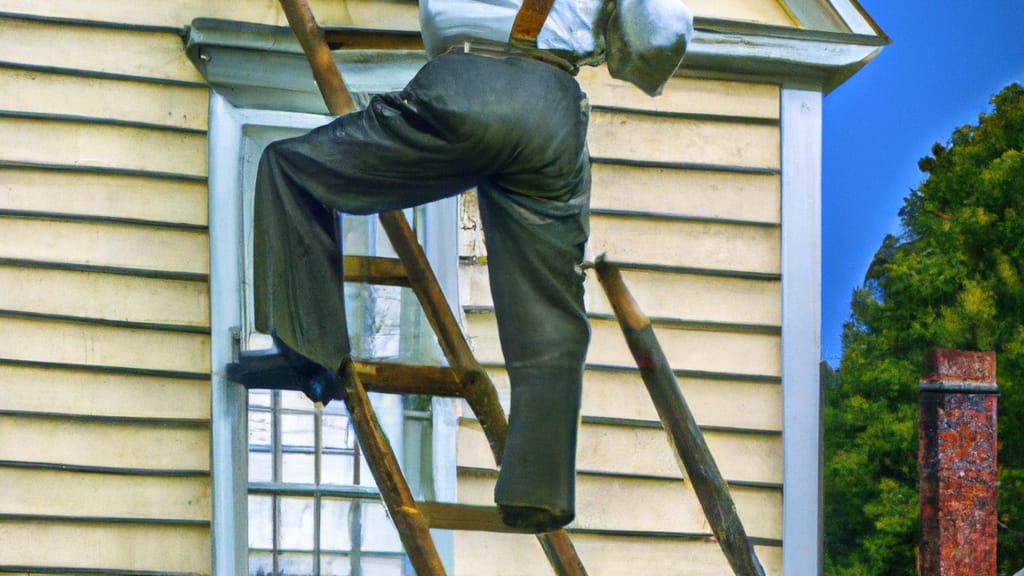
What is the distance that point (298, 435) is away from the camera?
469 centimetres

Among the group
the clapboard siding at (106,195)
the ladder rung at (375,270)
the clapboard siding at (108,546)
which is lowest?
the clapboard siding at (108,546)

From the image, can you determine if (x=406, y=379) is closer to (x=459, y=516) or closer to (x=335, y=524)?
(x=459, y=516)

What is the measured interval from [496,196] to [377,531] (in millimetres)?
1715

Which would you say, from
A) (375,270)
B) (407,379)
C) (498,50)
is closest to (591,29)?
(498,50)

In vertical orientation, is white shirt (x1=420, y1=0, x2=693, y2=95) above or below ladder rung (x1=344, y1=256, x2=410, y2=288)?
above

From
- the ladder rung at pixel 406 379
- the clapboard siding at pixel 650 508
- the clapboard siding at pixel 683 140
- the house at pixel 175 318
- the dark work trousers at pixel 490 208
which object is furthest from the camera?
the clapboard siding at pixel 683 140

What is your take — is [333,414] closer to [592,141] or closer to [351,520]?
[351,520]

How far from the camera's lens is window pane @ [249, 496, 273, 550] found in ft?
14.8

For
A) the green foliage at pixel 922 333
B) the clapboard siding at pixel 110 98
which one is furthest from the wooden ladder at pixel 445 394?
the green foliage at pixel 922 333

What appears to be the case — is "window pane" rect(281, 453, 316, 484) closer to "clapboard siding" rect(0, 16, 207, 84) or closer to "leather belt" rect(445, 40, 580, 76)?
"clapboard siding" rect(0, 16, 207, 84)

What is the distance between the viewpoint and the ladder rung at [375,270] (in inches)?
134

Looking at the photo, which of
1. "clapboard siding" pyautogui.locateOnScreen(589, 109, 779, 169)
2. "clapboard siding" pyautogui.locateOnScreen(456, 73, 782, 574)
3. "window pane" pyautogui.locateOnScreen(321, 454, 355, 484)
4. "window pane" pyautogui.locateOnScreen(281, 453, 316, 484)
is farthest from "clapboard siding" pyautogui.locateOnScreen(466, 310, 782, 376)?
"window pane" pyautogui.locateOnScreen(281, 453, 316, 484)

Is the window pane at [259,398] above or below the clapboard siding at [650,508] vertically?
above

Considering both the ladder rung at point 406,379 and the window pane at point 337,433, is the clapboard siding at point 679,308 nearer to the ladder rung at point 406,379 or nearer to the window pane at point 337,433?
the window pane at point 337,433
